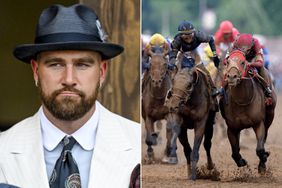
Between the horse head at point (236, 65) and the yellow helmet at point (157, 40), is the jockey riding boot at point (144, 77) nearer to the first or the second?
the yellow helmet at point (157, 40)

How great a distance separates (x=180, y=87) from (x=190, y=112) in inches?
6.8

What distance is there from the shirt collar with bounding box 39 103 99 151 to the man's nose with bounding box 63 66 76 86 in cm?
28

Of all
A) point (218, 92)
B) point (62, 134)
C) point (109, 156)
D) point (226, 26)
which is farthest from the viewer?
point (218, 92)

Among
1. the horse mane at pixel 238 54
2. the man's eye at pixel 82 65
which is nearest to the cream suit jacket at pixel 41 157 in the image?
the man's eye at pixel 82 65

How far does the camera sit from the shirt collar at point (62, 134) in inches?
187

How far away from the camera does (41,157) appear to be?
4711 mm

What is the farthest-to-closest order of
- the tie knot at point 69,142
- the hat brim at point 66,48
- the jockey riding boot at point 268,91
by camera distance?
the jockey riding boot at point 268,91 → the tie knot at point 69,142 → the hat brim at point 66,48

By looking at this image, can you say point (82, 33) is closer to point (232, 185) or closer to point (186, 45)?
point (186, 45)

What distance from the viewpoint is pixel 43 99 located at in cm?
466

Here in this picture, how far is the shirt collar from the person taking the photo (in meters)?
4.74

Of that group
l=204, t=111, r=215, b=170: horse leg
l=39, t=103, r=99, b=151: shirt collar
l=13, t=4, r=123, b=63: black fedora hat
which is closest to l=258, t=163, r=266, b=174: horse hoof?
l=204, t=111, r=215, b=170: horse leg

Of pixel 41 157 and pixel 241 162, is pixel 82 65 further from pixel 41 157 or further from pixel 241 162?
pixel 241 162

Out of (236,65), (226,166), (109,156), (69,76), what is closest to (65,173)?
(109,156)

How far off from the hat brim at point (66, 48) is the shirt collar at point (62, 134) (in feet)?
1.04
